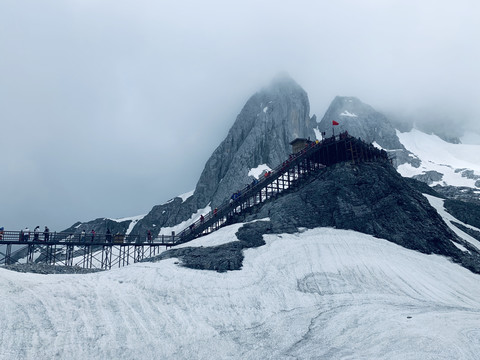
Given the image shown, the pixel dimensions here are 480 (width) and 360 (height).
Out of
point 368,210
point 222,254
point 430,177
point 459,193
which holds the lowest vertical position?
point 222,254

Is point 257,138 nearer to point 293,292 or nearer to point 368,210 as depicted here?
point 368,210

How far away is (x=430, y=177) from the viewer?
152 metres

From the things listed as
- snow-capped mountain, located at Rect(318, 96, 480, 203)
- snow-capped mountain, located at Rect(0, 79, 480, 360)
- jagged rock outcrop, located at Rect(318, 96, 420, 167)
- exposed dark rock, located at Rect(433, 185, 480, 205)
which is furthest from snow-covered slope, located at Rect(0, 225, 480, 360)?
jagged rock outcrop, located at Rect(318, 96, 420, 167)

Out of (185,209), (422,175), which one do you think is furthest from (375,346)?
(422,175)

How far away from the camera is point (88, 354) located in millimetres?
16562

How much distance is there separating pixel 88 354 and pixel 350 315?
565 inches

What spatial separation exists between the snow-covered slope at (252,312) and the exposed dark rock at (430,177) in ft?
422

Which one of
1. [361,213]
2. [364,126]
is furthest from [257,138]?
[361,213]

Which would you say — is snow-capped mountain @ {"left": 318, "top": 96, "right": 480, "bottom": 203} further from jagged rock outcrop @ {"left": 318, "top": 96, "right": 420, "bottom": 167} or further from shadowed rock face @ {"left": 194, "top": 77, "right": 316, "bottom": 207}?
shadowed rock face @ {"left": 194, "top": 77, "right": 316, "bottom": 207}

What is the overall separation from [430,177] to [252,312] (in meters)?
149

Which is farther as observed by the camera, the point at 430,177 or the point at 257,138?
the point at 430,177

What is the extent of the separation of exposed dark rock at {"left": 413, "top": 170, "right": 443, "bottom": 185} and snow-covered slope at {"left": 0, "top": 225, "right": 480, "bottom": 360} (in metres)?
129

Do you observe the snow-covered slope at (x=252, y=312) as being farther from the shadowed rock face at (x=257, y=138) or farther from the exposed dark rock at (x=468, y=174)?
the exposed dark rock at (x=468, y=174)

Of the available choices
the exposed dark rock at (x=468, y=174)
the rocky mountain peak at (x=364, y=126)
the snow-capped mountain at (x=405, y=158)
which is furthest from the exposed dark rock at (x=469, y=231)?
the rocky mountain peak at (x=364, y=126)
